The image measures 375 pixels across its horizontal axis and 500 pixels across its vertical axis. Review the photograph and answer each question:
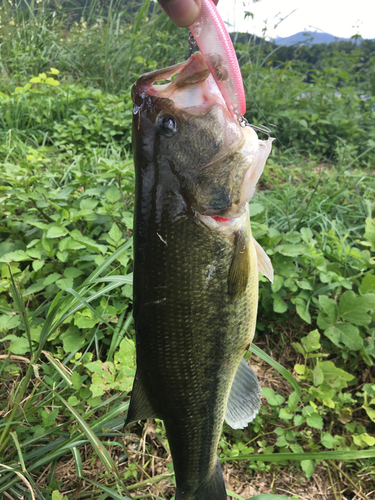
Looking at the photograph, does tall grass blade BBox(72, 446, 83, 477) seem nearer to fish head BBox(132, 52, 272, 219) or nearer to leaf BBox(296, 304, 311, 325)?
fish head BBox(132, 52, 272, 219)

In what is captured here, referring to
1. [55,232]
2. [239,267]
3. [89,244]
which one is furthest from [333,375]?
[55,232]

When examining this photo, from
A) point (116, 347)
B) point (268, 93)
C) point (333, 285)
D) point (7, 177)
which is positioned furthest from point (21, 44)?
point (333, 285)

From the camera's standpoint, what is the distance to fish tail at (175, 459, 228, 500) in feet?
4.34

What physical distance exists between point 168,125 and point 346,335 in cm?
193

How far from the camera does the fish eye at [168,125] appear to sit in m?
1.05

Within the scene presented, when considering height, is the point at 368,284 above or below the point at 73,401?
above

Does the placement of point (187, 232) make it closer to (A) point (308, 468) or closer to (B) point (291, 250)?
(B) point (291, 250)

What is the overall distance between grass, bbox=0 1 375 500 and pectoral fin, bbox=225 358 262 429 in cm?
31

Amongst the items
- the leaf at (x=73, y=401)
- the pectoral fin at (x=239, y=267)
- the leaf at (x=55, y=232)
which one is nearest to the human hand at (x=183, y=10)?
the pectoral fin at (x=239, y=267)

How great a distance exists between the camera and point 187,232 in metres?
1.09

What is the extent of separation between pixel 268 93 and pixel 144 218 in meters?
5.31

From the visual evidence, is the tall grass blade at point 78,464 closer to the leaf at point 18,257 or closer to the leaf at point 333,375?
the leaf at point 18,257

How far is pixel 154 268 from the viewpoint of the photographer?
110cm

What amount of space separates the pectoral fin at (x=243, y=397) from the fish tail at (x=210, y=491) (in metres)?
0.23
